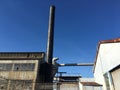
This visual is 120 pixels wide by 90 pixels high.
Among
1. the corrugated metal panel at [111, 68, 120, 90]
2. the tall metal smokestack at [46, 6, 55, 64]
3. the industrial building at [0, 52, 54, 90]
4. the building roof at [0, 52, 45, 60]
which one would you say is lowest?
the corrugated metal panel at [111, 68, 120, 90]

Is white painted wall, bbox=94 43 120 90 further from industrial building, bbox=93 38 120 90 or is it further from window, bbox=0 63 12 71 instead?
window, bbox=0 63 12 71

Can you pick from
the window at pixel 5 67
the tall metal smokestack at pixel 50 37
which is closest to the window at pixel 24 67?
the window at pixel 5 67

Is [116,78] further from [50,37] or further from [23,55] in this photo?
[23,55]

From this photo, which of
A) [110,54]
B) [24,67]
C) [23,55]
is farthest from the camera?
[23,55]

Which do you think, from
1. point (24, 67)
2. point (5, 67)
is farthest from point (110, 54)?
point (5, 67)

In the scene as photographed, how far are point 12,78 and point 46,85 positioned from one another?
285 inches

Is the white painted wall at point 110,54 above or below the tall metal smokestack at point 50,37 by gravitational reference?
below

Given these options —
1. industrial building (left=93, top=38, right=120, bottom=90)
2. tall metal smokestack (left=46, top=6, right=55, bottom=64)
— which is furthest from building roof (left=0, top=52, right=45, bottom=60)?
industrial building (left=93, top=38, right=120, bottom=90)

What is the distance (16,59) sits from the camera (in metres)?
27.2

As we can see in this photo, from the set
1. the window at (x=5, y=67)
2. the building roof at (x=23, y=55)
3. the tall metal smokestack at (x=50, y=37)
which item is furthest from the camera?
the tall metal smokestack at (x=50, y=37)

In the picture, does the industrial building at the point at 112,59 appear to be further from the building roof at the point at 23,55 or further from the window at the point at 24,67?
the building roof at the point at 23,55

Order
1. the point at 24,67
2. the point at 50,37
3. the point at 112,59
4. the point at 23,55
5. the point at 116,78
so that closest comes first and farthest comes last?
A: the point at 116,78 < the point at 112,59 < the point at 24,67 < the point at 23,55 < the point at 50,37

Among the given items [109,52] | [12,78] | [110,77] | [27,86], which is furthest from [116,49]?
[12,78]

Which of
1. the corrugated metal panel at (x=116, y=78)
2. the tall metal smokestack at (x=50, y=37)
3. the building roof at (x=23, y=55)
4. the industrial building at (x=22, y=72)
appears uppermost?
the tall metal smokestack at (x=50, y=37)
